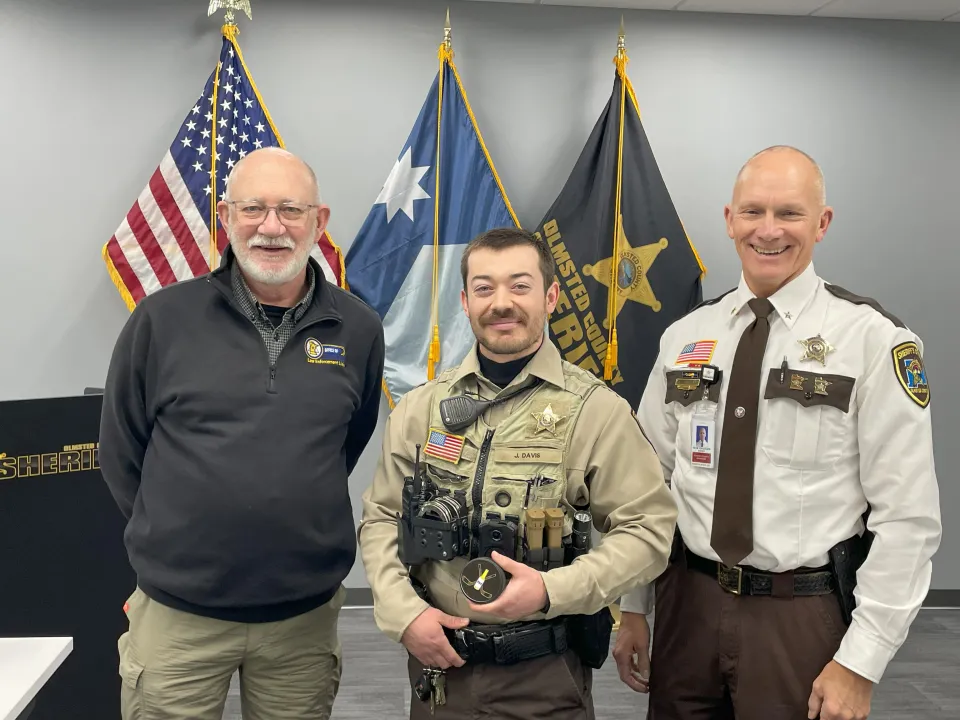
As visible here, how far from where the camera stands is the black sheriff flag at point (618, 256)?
11.4 feet

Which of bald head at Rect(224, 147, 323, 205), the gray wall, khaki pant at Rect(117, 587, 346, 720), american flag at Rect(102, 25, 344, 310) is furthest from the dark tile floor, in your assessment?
bald head at Rect(224, 147, 323, 205)

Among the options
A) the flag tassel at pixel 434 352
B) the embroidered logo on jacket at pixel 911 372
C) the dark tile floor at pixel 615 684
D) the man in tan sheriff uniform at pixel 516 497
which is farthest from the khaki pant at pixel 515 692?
the flag tassel at pixel 434 352

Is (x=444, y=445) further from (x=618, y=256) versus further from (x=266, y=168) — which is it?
(x=618, y=256)

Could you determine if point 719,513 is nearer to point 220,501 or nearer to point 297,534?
point 297,534

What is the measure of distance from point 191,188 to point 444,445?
251 centimetres

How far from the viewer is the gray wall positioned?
340 centimetres

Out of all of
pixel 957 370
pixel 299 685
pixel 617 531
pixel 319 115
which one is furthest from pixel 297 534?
pixel 957 370

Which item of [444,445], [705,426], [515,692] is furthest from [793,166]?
[515,692]

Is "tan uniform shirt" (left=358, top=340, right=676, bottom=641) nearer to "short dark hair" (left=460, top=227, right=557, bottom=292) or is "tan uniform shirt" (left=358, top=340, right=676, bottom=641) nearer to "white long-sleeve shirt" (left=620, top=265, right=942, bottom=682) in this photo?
"short dark hair" (left=460, top=227, right=557, bottom=292)

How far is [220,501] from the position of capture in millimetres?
1496

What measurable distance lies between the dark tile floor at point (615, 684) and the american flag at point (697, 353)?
1.62m

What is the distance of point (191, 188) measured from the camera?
3398 mm

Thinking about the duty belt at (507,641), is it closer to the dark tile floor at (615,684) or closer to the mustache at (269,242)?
the mustache at (269,242)

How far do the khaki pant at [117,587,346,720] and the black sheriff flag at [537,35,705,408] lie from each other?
2129 millimetres
